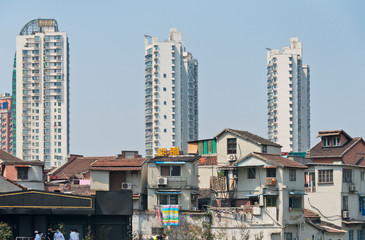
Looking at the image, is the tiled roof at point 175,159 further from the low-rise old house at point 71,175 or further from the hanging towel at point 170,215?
the low-rise old house at point 71,175

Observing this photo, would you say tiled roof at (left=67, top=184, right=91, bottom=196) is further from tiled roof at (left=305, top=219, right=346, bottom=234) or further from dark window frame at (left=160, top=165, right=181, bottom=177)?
tiled roof at (left=305, top=219, right=346, bottom=234)

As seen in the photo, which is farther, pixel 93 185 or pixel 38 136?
pixel 38 136

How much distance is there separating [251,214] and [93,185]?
42.5 ft

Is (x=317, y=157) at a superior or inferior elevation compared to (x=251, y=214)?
superior

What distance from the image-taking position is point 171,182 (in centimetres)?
5572

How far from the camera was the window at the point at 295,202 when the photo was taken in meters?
55.6

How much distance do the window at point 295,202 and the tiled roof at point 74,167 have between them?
1022 inches

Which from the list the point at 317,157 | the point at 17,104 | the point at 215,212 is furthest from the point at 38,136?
the point at 215,212

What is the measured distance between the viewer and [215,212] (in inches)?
2109

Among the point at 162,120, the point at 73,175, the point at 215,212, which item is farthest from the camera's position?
the point at 162,120

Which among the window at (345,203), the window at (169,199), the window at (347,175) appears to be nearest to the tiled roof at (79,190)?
the window at (169,199)

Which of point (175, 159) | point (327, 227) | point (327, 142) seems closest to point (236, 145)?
point (175, 159)

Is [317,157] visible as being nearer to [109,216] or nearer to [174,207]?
[174,207]

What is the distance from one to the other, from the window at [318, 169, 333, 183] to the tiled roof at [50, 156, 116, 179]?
24.4 m
